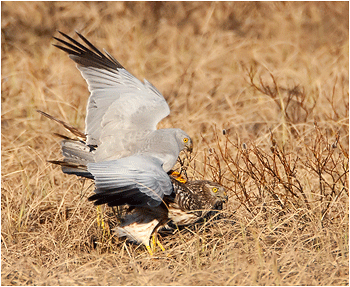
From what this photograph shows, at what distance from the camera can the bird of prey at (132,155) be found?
3.26m

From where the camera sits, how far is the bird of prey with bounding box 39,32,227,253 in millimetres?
3260

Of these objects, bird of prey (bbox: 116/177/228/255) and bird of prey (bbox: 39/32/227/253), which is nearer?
bird of prey (bbox: 39/32/227/253)

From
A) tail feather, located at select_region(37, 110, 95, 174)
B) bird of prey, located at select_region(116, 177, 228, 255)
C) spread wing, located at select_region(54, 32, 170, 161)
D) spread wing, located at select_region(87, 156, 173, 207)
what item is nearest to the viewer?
spread wing, located at select_region(87, 156, 173, 207)

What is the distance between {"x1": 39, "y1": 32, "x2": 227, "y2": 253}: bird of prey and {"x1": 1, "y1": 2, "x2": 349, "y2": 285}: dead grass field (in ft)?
0.65

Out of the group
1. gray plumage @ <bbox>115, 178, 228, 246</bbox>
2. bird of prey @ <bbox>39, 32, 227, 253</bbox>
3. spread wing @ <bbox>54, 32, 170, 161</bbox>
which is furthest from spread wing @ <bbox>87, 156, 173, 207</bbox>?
A: spread wing @ <bbox>54, 32, 170, 161</bbox>

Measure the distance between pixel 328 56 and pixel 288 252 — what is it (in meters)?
5.83

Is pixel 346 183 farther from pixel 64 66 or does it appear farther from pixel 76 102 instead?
pixel 64 66

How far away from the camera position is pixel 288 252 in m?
3.26

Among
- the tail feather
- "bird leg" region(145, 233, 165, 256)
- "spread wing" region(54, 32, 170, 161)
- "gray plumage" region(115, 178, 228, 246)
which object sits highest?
"spread wing" region(54, 32, 170, 161)

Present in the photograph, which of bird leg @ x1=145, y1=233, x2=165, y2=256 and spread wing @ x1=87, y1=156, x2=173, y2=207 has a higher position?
spread wing @ x1=87, y1=156, x2=173, y2=207

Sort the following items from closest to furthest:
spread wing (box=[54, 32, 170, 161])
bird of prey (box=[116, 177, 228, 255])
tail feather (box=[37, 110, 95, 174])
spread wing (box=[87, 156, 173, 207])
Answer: spread wing (box=[87, 156, 173, 207]) → bird of prey (box=[116, 177, 228, 255]) → tail feather (box=[37, 110, 95, 174]) → spread wing (box=[54, 32, 170, 161])

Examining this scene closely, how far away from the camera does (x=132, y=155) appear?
379 centimetres

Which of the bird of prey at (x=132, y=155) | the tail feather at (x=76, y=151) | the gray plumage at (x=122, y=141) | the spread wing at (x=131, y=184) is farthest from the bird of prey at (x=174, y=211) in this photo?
the tail feather at (x=76, y=151)

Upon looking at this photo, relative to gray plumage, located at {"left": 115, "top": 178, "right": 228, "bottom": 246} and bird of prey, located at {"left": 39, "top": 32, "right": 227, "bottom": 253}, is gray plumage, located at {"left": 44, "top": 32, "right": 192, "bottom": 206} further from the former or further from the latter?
gray plumage, located at {"left": 115, "top": 178, "right": 228, "bottom": 246}
